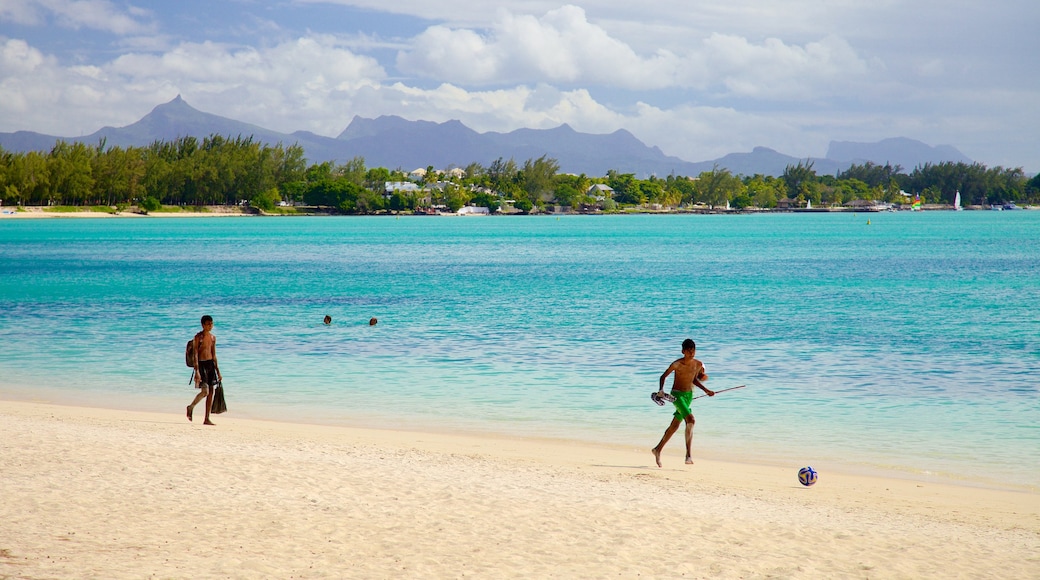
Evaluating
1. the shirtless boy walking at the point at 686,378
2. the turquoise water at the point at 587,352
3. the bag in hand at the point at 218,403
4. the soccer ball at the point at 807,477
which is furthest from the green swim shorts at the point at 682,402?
the bag in hand at the point at 218,403

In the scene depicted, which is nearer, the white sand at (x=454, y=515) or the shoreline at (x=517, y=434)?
the white sand at (x=454, y=515)

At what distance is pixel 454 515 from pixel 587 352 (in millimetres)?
15872

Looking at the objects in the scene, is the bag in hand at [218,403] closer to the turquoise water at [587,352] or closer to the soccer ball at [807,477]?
the turquoise water at [587,352]

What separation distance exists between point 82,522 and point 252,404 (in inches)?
362

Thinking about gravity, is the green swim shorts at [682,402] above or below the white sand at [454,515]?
above

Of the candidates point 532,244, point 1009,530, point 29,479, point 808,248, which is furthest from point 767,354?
point 532,244

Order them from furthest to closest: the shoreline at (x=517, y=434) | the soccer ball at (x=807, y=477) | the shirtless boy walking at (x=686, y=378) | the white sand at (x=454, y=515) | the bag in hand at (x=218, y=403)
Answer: the bag in hand at (x=218, y=403) → the shoreline at (x=517, y=434) → the shirtless boy walking at (x=686, y=378) → the soccer ball at (x=807, y=477) → the white sand at (x=454, y=515)

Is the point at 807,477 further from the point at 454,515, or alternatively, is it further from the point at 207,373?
the point at 207,373

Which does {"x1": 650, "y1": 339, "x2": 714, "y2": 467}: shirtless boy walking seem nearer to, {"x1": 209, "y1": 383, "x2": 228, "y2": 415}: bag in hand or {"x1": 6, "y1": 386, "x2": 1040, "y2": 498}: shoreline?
{"x1": 6, "y1": 386, "x2": 1040, "y2": 498}: shoreline

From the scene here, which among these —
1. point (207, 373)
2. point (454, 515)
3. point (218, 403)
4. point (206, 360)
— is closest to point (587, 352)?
point (218, 403)

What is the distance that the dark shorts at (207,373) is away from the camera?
46.1 ft

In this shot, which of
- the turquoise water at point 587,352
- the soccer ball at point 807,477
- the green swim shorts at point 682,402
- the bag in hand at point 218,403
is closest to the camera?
the soccer ball at point 807,477

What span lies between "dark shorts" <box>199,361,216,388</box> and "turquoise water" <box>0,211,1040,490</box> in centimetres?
239

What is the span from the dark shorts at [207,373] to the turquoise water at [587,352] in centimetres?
239
